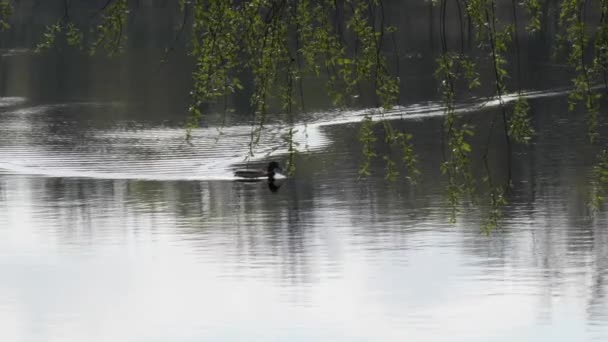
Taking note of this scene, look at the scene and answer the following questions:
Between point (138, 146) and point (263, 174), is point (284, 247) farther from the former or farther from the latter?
point (138, 146)

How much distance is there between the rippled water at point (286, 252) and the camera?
2581 centimetres

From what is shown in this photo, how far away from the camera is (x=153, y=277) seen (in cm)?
3002

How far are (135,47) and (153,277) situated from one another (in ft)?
202

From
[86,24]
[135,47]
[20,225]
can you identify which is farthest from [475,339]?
[86,24]

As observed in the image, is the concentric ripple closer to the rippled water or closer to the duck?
the rippled water

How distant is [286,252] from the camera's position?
102 feet

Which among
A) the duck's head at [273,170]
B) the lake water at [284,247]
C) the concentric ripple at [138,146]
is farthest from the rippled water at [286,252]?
the duck's head at [273,170]

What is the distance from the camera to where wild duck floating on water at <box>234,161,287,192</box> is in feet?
132

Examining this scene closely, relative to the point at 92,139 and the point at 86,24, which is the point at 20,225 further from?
the point at 86,24

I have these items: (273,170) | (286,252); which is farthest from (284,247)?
(273,170)

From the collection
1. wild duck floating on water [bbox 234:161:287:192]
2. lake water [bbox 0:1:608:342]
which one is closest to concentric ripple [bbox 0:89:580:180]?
lake water [bbox 0:1:608:342]

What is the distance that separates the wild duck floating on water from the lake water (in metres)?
0.26

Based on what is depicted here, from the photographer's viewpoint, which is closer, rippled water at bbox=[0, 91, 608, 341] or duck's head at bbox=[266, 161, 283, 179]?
rippled water at bbox=[0, 91, 608, 341]

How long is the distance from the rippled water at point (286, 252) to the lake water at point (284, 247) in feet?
0.19
